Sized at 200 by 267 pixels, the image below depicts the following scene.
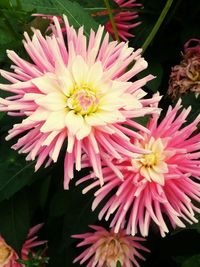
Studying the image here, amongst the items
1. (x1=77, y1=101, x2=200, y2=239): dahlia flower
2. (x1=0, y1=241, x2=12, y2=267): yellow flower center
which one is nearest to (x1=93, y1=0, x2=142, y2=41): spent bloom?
(x1=77, y1=101, x2=200, y2=239): dahlia flower

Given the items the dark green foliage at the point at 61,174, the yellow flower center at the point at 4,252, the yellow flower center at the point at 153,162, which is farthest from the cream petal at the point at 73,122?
the yellow flower center at the point at 4,252

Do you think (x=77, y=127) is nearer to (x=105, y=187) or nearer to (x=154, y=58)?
(x=105, y=187)

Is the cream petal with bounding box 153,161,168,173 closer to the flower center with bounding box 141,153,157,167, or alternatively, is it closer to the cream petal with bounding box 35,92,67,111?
the flower center with bounding box 141,153,157,167

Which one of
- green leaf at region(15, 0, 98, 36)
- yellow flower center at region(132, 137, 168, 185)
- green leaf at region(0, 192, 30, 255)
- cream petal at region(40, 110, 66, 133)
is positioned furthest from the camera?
green leaf at region(0, 192, 30, 255)

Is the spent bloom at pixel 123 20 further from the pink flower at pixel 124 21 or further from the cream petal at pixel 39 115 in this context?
the cream petal at pixel 39 115

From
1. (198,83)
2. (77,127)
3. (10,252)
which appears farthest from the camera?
(10,252)

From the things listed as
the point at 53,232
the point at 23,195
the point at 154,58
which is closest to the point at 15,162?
the point at 23,195
